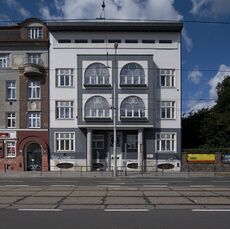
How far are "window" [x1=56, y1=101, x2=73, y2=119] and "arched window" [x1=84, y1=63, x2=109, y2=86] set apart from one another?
2.78 meters

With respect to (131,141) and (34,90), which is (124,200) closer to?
(131,141)

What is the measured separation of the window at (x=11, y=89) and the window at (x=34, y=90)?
1554 mm

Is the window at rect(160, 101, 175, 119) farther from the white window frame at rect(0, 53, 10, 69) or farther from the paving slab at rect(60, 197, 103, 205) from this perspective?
the paving slab at rect(60, 197, 103, 205)

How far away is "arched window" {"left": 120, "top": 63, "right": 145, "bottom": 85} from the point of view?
42.4m

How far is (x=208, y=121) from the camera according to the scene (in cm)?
4612

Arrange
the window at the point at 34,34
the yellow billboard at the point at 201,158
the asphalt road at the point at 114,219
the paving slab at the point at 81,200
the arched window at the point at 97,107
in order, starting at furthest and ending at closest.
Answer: the window at the point at 34,34 → the arched window at the point at 97,107 → the yellow billboard at the point at 201,158 → the paving slab at the point at 81,200 → the asphalt road at the point at 114,219

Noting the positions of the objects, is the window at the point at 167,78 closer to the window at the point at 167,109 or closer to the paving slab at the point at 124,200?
the window at the point at 167,109

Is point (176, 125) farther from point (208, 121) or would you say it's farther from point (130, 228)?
point (130, 228)

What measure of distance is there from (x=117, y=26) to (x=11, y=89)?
12.4 meters

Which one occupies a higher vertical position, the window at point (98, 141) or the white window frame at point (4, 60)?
the white window frame at point (4, 60)

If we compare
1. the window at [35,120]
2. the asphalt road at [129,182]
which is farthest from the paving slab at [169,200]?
the window at [35,120]

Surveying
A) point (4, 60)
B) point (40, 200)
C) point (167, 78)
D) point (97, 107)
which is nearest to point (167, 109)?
point (167, 78)

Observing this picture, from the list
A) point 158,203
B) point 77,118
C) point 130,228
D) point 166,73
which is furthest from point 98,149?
point 130,228

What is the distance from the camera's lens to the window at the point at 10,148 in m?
43.0
